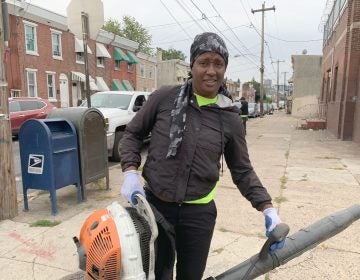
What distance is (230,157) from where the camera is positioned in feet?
7.27

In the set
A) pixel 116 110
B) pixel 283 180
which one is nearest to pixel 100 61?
pixel 116 110

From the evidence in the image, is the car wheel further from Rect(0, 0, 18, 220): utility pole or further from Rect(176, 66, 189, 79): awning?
Rect(176, 66, 189, 79): awning

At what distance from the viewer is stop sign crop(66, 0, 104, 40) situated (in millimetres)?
5984

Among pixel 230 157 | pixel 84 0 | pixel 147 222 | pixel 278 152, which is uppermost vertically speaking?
pixel 84 0

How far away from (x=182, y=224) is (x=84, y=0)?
198 inches

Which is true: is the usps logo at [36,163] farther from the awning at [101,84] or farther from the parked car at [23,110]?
the awning at [101,84]

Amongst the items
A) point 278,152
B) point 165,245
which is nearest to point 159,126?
point 165,245

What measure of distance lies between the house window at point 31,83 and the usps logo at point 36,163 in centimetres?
1872

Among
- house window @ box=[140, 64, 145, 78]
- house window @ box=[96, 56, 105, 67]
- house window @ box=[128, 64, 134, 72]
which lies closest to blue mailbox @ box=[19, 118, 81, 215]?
house window @ box=[96, 56, 105, 67]

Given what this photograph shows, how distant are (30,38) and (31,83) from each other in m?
2.66

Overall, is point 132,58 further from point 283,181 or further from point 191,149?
point 191,149

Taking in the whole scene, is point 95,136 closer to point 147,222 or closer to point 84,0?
point 84,0

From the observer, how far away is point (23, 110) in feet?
48.4

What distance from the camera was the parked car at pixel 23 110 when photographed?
1422cm
